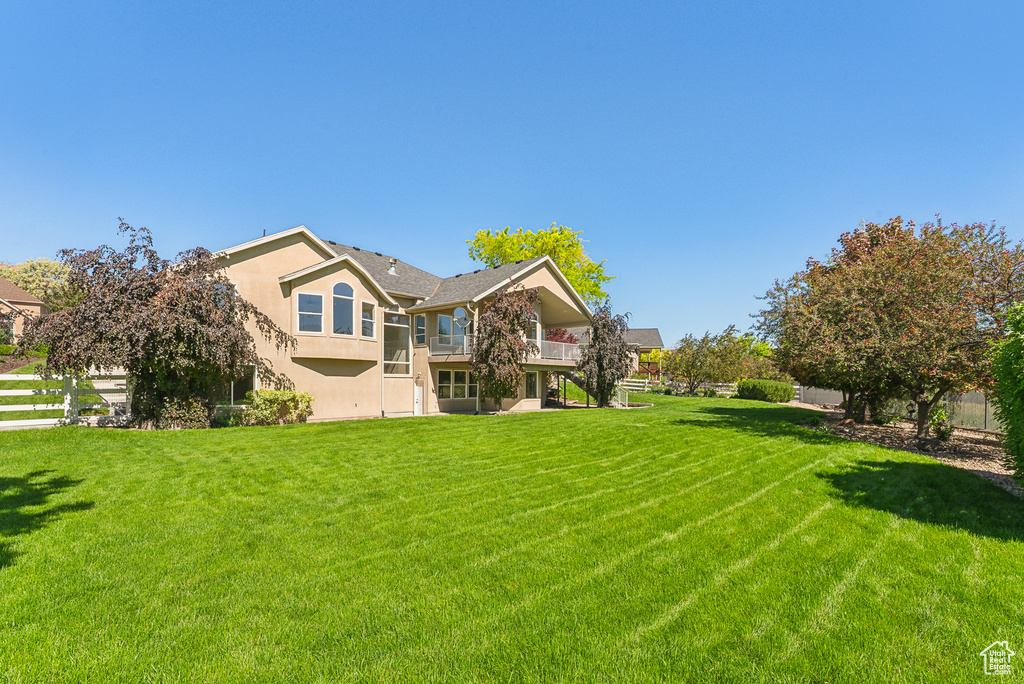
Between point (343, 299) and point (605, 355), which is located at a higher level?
Answer: point (343, 299)

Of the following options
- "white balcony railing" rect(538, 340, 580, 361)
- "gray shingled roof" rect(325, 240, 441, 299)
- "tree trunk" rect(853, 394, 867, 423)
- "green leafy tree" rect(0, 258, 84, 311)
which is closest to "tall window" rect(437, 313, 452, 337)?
"gray shingled roof" rect(325, 240, 441, 299)

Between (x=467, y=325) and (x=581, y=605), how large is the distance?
18.0 m

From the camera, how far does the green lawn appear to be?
302 centimetres

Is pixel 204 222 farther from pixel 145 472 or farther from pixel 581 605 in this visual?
pixel 581 605

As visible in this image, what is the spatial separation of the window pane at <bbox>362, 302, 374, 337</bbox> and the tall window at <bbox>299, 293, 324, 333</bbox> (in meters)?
1.86

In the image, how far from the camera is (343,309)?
58.2ft

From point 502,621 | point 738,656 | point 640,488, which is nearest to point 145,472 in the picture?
point 502,621

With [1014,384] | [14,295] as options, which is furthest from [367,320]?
[14,295]

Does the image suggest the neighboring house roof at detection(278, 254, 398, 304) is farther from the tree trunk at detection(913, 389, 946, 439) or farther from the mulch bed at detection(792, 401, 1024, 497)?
the tree trunk at detection(913, 389, 946, 439)

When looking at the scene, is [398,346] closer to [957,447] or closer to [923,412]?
[923,412]

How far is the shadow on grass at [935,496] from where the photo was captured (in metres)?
5.97

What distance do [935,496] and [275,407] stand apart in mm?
16992

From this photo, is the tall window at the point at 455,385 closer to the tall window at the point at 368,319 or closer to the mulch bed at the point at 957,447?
the tall window at the point at 368,319

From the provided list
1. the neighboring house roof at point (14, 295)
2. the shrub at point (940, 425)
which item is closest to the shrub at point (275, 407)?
the shrub at point (940, 425)
